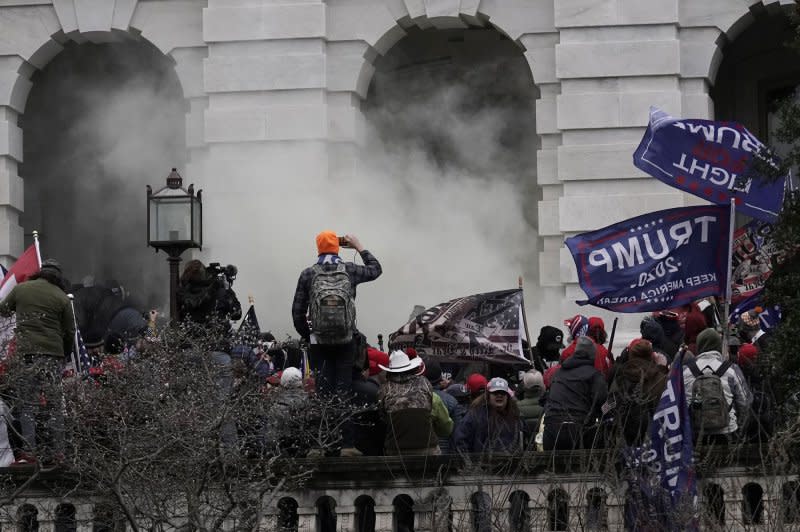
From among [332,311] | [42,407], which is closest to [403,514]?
[332,311]

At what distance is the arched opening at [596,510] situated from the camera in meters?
13.2

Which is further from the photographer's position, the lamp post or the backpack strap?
the lamp post

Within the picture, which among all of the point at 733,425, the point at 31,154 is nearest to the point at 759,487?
the point at 733,425

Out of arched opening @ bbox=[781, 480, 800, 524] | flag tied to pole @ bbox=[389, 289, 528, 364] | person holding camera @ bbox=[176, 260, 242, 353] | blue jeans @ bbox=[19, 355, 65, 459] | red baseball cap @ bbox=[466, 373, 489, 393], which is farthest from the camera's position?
flag tied to pole @ bbox=[389, 289, 528, 364]

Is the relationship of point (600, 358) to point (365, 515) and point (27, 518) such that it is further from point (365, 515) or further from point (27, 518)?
point (27, 518)

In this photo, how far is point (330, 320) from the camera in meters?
15.1

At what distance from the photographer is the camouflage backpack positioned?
1513 cm

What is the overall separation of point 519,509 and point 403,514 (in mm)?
993

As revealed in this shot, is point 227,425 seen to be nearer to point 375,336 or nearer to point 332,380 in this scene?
point 332,380

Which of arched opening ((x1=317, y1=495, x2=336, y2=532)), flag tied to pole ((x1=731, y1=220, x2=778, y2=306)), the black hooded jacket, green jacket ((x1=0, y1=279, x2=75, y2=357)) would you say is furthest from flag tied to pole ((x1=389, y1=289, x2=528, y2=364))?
arched opening ((x1=317, y1=495, x2=336, y2=532))

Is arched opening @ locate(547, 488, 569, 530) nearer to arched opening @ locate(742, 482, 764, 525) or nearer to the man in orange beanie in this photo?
arched opening @ locate(742, 482, 764, 525)

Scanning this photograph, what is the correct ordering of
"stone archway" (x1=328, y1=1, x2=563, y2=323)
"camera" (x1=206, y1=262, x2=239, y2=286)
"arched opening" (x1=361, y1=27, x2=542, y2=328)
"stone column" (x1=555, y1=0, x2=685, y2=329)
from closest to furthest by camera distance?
"camera" (x1=206, y1=262, x2=239, y2=286)
"stone column" (x1=555, y1=0, x2=685, y2=329)
"stone archway" (x1=328, y1=1, x2=563, y2=323)
"arched opening" (x1=361, y1=27, x2=542, y2=328)

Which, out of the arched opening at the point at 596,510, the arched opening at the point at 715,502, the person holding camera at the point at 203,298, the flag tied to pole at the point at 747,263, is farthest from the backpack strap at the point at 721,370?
the person holding camera at the point at 203,298

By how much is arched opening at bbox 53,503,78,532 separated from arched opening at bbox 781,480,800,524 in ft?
16.3
